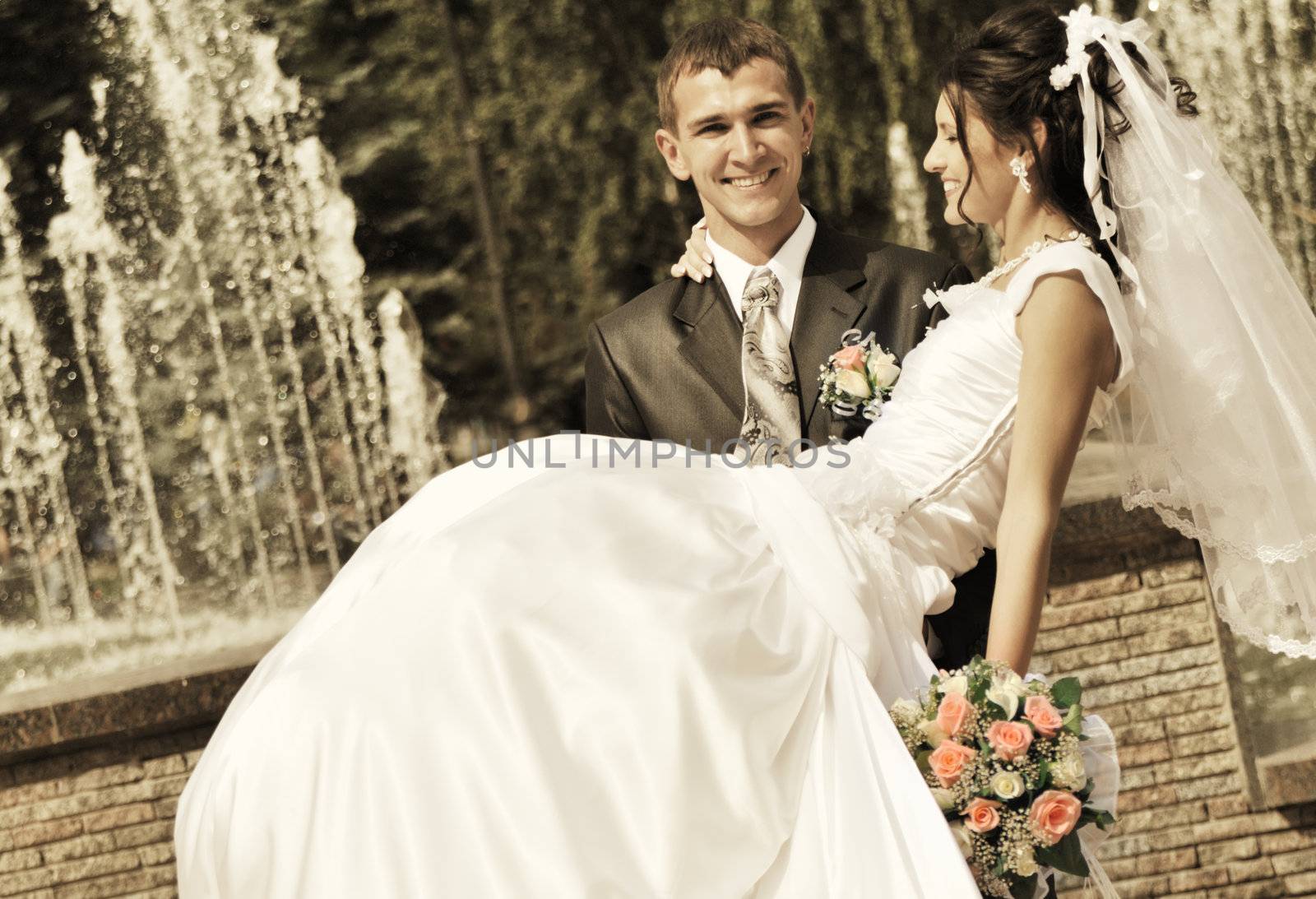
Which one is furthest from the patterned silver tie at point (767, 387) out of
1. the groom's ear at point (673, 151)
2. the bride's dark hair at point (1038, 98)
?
the bride's dark hair at point (1038, 98)

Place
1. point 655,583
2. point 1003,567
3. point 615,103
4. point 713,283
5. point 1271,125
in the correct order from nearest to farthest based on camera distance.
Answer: point 655,583 < point 1003,567 < point 713,283 < point 1271,125 < point 615,103

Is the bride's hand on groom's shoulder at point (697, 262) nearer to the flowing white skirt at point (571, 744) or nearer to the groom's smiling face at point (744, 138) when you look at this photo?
the groom's smiling face at point (744, 138)

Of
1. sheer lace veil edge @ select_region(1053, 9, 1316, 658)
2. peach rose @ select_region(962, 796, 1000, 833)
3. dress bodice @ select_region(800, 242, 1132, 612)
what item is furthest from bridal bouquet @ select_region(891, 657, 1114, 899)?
sheer lace veil edge @ select_region(1053, 9, 1316, 658)

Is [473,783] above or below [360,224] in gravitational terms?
below

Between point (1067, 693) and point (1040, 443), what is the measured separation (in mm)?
466

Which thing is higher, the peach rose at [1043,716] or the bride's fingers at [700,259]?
the bride's fingers at [700,259]

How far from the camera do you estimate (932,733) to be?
2.40 meters

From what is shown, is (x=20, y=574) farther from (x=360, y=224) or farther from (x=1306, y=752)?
(x=1306, y=752)

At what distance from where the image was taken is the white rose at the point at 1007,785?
233 cm

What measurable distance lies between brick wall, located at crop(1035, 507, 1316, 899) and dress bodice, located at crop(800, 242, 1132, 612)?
192 cm

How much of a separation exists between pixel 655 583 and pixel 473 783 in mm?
456

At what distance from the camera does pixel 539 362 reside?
13.6m

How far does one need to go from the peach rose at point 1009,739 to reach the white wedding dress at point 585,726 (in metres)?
0.15

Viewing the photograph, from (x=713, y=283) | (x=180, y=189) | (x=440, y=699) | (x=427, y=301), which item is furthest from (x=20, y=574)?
(x=440, y=699)
